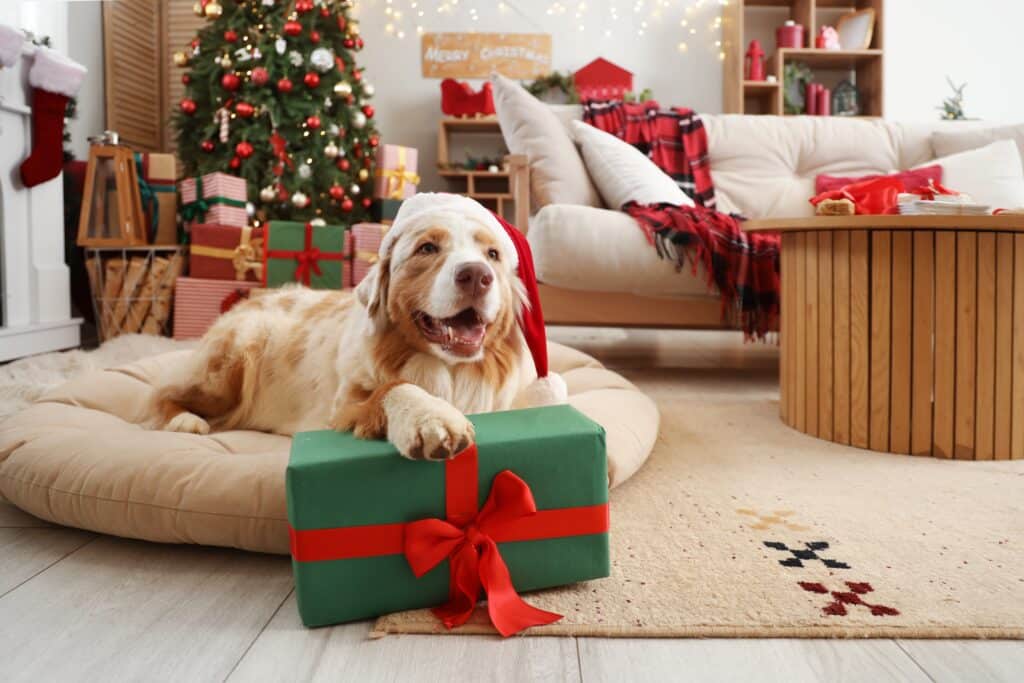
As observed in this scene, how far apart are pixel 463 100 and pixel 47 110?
3.30m

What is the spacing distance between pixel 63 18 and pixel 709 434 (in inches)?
188

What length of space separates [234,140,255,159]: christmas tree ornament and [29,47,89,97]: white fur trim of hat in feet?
3.65

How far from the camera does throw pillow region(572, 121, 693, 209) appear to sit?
309 centimetres

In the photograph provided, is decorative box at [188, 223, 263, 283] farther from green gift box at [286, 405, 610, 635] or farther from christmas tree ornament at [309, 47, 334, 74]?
green gift box at [286, 405, 610, 635]

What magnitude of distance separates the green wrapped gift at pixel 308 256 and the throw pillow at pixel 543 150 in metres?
1.11

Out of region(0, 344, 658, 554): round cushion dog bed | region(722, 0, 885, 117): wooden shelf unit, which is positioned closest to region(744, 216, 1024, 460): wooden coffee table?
region(0, 344, 658, 554): round cushion dog bed

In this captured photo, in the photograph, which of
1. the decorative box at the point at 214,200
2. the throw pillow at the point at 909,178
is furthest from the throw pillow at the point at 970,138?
the decorative box at the point at 214,200

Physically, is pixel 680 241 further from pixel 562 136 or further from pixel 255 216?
pixel 255 216

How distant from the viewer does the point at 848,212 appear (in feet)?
6.84

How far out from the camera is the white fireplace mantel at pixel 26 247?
334 centimetres

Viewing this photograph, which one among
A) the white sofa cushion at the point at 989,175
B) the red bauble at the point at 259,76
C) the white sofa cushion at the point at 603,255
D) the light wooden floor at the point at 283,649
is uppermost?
the red bauble at the point at 259,76

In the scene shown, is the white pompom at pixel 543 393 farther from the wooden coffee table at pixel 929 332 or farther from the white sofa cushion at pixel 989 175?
the white sofa cushion at pixel 989 175

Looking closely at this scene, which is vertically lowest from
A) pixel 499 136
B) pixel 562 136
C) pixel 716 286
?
pixel 716 286

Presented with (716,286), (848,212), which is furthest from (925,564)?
(716,286)
